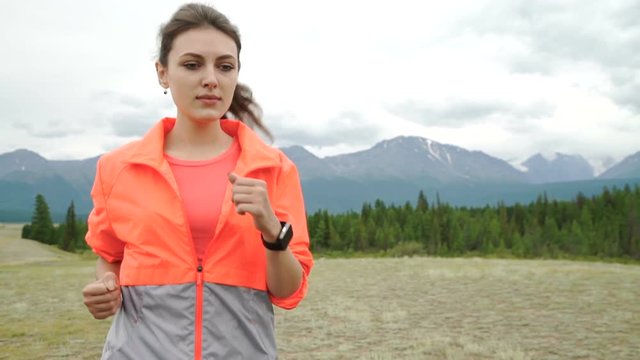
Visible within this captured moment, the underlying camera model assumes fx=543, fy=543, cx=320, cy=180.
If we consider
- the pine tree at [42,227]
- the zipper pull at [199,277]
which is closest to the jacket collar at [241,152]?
the zipper pull at [199,277]

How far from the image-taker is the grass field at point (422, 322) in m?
11.7

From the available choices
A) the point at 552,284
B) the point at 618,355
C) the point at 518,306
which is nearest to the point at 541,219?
the point at 552,284

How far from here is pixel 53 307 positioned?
742 inches

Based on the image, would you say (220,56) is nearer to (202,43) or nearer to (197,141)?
(202,43)

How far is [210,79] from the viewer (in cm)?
242

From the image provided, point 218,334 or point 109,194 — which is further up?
point 109,194

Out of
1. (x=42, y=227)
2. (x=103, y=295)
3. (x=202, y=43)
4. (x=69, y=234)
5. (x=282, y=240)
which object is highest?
(x=202, y=43)

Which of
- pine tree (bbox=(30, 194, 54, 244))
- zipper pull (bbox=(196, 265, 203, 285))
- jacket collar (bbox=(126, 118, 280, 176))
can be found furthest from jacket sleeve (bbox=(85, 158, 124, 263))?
pine tree (bbox=(30, 194, 54, 244))

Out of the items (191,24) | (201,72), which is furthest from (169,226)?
(191,24)

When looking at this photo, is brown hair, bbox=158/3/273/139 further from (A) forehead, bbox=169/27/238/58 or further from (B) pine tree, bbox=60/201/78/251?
(B) pine tree, bbox=60/201/78/251

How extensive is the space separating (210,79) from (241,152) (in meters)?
0.39

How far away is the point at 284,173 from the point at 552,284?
Answer: 1048 inches

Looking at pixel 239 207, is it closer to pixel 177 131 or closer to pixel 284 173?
pixel 284 173

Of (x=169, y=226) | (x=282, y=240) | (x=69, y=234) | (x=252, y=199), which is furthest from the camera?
(x=69, y=234)
